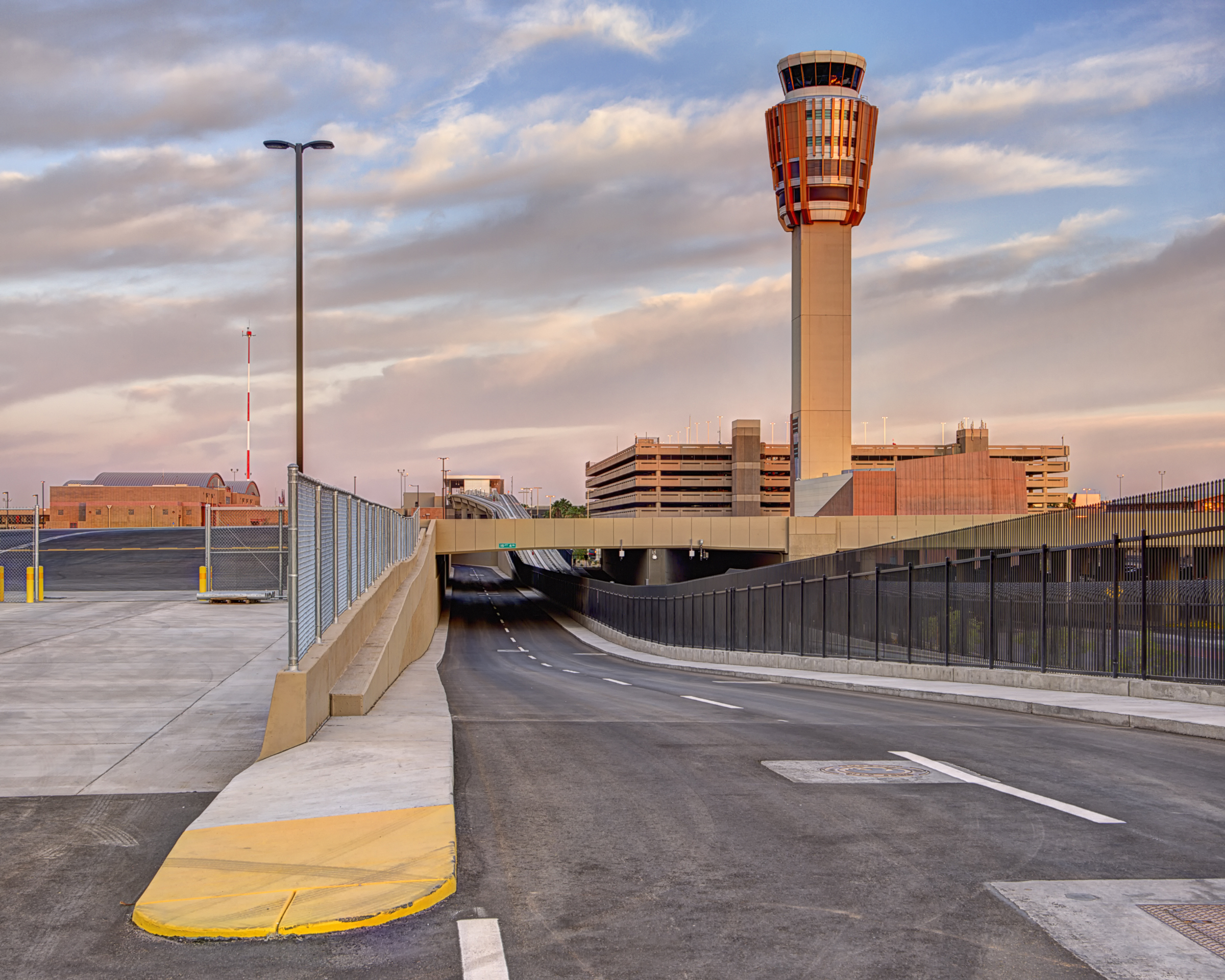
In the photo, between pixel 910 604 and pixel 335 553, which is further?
pixel 910 604

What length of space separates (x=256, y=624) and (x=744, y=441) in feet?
587

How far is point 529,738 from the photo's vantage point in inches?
465

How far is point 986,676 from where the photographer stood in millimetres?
21562

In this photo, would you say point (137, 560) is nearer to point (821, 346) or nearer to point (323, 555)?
point (323, 555)

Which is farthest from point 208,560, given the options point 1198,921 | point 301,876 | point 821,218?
point 821,218

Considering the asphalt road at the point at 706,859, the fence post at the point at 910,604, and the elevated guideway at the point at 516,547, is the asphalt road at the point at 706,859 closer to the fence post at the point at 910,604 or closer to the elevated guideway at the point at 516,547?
the fence post at the point at 910,604

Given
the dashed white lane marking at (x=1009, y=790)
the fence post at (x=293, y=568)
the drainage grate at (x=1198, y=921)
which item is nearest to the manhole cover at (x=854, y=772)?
the dashed white lane marking at (x=1009, y=790)

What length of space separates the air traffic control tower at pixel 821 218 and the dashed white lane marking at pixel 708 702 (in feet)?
410

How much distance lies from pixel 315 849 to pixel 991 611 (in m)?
17.8

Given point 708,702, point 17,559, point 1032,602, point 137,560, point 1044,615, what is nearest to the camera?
point 708,702

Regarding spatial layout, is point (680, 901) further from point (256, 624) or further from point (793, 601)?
point (793, 601)

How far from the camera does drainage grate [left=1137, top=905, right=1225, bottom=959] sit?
517cm

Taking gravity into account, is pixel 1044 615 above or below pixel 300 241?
below

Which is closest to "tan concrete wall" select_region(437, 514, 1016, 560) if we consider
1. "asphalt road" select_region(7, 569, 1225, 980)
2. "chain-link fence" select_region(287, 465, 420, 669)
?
"chain-link fence" select_region(287, 465, 420, 669)
